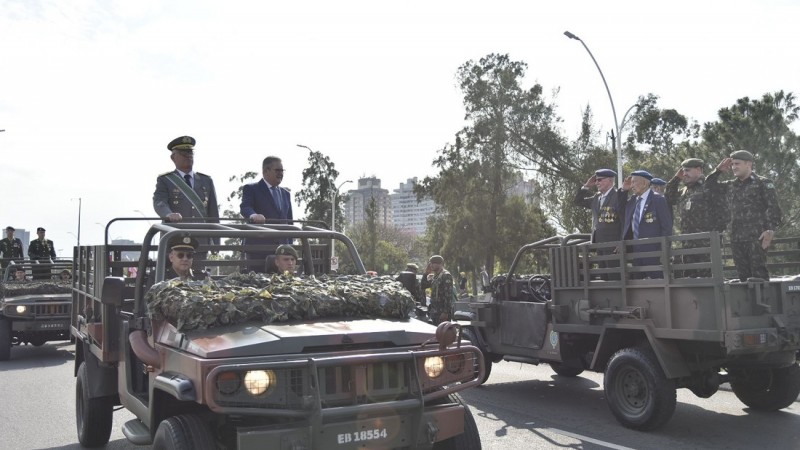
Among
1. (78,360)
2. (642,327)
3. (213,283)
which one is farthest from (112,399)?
(642,327)

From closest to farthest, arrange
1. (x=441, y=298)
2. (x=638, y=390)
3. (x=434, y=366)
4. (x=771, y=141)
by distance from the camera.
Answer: (x=434, y=366), (x=638, y=390), (x=441, y=298), (x=771, y=141)

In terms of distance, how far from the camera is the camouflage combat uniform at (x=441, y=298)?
435 inches

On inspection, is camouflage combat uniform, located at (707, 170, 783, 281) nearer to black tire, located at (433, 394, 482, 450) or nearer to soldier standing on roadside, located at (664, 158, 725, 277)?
soldier standing on roadside, located at (664, 158, 725, 277)

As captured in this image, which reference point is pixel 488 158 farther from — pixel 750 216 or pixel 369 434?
pixel 369 434

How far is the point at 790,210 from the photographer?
935 inches

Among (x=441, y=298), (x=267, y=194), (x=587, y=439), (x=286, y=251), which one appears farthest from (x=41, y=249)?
(x=587, y=439)

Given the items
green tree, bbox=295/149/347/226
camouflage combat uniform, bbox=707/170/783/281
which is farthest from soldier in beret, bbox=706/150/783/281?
green tree, bbox=295/149/347/226

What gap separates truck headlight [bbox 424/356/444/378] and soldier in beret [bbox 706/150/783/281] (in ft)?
17.0

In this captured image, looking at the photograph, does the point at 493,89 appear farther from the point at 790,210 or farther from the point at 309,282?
the point at 309,282

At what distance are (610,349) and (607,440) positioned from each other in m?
1.34

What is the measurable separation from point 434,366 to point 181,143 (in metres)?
3.63

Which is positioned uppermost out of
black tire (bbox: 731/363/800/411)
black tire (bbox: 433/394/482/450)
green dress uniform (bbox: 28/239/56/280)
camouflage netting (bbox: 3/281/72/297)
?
green dress uniform (bbox: 28/239/56/280)

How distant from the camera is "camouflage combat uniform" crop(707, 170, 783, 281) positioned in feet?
26.1

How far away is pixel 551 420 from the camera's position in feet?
25.0
